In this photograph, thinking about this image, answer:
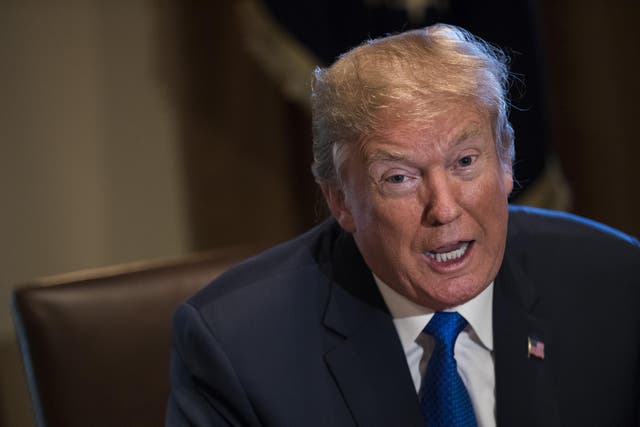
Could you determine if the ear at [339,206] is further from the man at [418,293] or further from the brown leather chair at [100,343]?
the brown leather chair at [100,343]

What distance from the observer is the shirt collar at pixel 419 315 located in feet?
5.81

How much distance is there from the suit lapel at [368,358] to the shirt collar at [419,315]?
2 cm

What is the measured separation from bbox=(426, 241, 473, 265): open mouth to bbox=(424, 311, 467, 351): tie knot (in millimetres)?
174

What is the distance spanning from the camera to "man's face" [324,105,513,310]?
5.11 ft

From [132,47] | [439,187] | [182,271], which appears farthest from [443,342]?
[132,47]

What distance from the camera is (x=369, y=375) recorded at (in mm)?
1744

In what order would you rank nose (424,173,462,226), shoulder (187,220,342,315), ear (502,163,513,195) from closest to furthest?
nose (424,173,462,226), ear (502,163,513,195), shoulder (187,220,342,315)

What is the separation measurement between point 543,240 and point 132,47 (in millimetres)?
2187

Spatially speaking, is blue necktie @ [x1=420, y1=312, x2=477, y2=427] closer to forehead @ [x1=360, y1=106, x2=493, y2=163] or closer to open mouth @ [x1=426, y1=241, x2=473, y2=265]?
open mouth @ [x1=426, y1=241, x2=473, y2=265]

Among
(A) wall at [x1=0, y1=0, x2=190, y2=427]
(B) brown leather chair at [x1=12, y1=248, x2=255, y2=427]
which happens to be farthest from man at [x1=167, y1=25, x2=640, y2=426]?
(A) wall at [x1=0, y1=0, x2=190, y2=427]

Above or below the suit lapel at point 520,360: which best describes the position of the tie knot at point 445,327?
above

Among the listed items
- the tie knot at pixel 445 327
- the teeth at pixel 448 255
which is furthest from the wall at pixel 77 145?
the teeth at pixel 448 255

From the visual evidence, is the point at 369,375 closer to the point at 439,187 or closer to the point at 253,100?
the point at 439,187

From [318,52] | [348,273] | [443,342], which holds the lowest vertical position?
[443,342]
